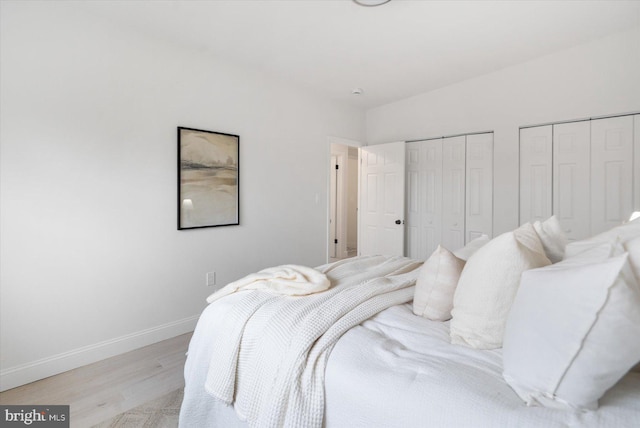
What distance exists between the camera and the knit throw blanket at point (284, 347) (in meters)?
1.07

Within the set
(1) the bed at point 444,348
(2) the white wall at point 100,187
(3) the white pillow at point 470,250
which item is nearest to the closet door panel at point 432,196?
(2) the white wall at point 100,187

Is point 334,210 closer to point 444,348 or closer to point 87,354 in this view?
point 87,354

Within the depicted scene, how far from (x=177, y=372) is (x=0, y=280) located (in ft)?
4.24

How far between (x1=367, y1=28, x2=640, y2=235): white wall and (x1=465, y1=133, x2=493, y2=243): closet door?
77 mm

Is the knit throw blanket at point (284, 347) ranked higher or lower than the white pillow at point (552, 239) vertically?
lower

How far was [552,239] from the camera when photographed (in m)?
1.41

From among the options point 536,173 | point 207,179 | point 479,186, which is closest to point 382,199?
point 479,186

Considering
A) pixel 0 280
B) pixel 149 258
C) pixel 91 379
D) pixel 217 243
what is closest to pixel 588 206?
pixel 217 243

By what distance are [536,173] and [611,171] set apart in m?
0.59

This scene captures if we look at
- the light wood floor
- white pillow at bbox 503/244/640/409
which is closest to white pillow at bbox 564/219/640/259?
white pillow at bbox 503/244/640/409

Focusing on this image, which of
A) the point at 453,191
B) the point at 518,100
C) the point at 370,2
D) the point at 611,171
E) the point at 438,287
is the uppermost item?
the point at 370,2

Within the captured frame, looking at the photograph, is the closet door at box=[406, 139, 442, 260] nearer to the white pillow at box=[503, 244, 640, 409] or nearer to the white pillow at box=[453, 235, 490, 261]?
the white pillow at box=[453, 235, 490, 261]

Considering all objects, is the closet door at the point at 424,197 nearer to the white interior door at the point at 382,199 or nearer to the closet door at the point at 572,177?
the white interior door at the point at 382,199

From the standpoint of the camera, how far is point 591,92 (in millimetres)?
3012
